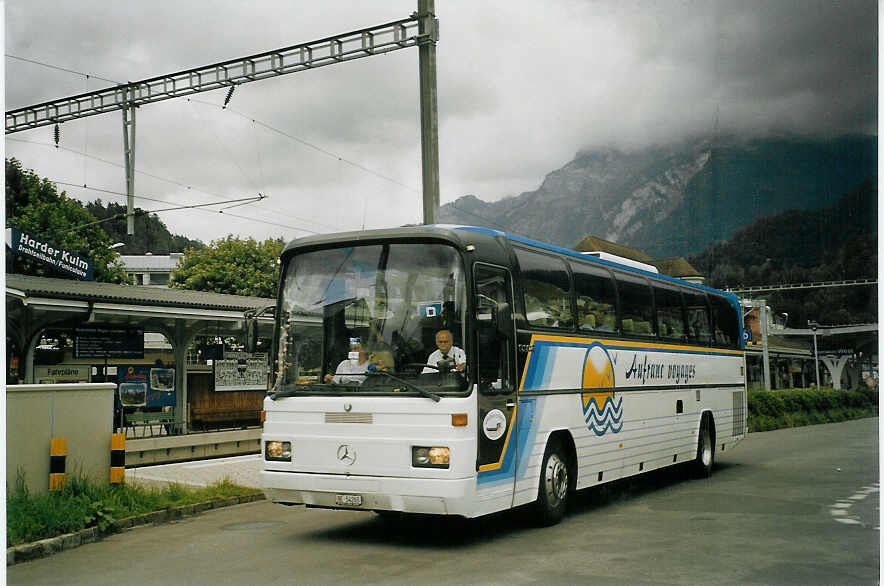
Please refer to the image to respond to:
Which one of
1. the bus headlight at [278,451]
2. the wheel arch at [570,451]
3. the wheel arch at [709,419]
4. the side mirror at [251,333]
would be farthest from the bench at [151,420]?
the wheel arch at [570,451]

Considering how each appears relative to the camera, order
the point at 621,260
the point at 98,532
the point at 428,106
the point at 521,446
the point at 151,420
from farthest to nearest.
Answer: the point at 151,420
the point at 428,106
the point at 621,260
the point at 98,532
the point at 521,446

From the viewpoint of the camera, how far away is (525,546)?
9023mm

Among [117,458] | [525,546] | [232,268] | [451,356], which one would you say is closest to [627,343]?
[525,546]

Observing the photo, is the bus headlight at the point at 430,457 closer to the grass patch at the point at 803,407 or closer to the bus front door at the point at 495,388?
the bus front door at the point at 495,388

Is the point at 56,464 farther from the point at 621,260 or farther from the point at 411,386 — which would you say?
the point at 621,260

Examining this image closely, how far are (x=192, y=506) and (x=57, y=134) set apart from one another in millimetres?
14670

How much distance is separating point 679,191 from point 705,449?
48118mm

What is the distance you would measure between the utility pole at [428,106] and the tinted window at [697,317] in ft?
15.0

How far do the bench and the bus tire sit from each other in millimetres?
11420

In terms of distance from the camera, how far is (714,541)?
9055 mm

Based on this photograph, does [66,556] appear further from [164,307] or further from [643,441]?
[164,307]

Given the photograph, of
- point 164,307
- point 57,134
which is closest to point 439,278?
point 164,307

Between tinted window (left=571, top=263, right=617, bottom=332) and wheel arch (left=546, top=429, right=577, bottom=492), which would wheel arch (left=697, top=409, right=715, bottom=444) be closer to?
tinted window (left=571, top=263, right=617, bottom=332)

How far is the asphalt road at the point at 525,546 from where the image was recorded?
7602 mm
